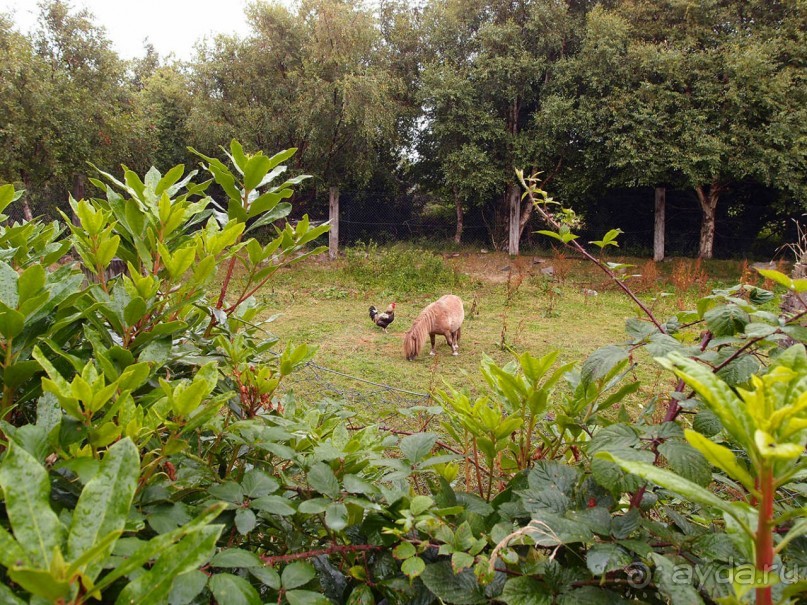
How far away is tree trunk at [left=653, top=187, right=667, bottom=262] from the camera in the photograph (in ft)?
41.0

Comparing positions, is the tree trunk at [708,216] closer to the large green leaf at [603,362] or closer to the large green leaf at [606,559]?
the large green leaf at [603,362]

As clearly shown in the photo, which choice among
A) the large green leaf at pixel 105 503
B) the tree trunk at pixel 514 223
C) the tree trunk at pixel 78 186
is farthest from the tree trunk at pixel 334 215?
the large green leaf at pixel 105 503

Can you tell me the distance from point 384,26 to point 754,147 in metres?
10.0

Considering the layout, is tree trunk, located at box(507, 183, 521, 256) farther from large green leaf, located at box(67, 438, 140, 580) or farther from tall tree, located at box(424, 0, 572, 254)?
large green leaf, located at box(67, 438, 140, 580)

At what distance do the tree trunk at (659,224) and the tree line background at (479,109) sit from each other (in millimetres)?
709

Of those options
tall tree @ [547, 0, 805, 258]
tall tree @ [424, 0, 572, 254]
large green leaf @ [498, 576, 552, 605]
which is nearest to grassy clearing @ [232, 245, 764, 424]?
tall tree @ [547, 0, 805, 258]

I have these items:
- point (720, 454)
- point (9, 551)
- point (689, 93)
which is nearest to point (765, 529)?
point (720, 454)

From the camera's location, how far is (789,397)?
0.43 m

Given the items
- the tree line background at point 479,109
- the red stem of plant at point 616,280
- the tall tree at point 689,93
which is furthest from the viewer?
the tree line background at point 479,109

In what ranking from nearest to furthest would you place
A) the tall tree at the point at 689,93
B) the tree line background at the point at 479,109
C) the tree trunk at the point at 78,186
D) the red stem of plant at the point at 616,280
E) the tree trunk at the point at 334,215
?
the red stem of plant at the point at 616,280, the tall tree at the point at 689,93, the tree line background at the point at 479,109, the tree trunk at the point at 78,186, the tree trunk at the point at 334,215

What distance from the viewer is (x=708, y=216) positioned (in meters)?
12.1

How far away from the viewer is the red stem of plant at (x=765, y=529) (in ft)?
1.29

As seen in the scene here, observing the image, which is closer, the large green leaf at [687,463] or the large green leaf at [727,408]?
the large green leaf at [727,408]

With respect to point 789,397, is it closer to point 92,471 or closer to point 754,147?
point 92,471
